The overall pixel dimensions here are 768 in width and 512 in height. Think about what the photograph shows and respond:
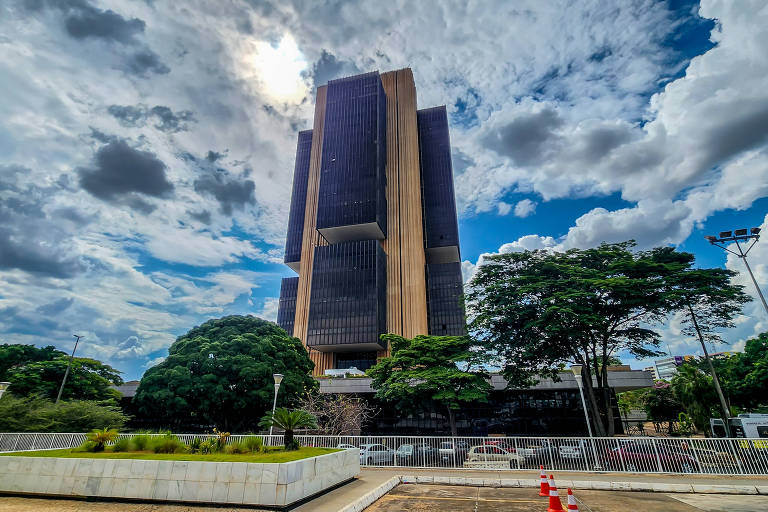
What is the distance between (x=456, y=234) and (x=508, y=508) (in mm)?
78342

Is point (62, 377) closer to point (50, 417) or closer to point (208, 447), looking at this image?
point (50, 417)

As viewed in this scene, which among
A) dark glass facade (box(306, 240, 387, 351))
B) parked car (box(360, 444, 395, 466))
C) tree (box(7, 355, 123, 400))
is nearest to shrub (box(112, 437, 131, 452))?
parked car (box(360, 444, 395, 466))

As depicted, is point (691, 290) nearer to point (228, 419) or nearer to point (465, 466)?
point (465, 466)

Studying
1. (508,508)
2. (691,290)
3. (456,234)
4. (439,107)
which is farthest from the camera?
(439,107)

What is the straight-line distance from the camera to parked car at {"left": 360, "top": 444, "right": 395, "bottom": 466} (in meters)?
17.9

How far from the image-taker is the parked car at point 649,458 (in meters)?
14.5

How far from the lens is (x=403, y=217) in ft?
254

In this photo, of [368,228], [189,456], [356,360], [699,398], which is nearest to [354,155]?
[368,228]

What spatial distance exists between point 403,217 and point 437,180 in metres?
19.9

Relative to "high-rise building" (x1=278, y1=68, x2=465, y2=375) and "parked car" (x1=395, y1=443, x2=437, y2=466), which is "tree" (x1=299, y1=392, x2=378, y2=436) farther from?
"high-rise building" (x1=278, y1=68, x2=465, y2=375)

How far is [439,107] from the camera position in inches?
3890

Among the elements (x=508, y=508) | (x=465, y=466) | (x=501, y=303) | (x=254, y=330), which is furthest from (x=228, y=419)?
(x=508, y=508)

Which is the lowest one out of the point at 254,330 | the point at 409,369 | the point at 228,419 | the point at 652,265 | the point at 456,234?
the point at 228,419

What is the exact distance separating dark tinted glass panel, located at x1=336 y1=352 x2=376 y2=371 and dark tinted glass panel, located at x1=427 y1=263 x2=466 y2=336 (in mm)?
16898
